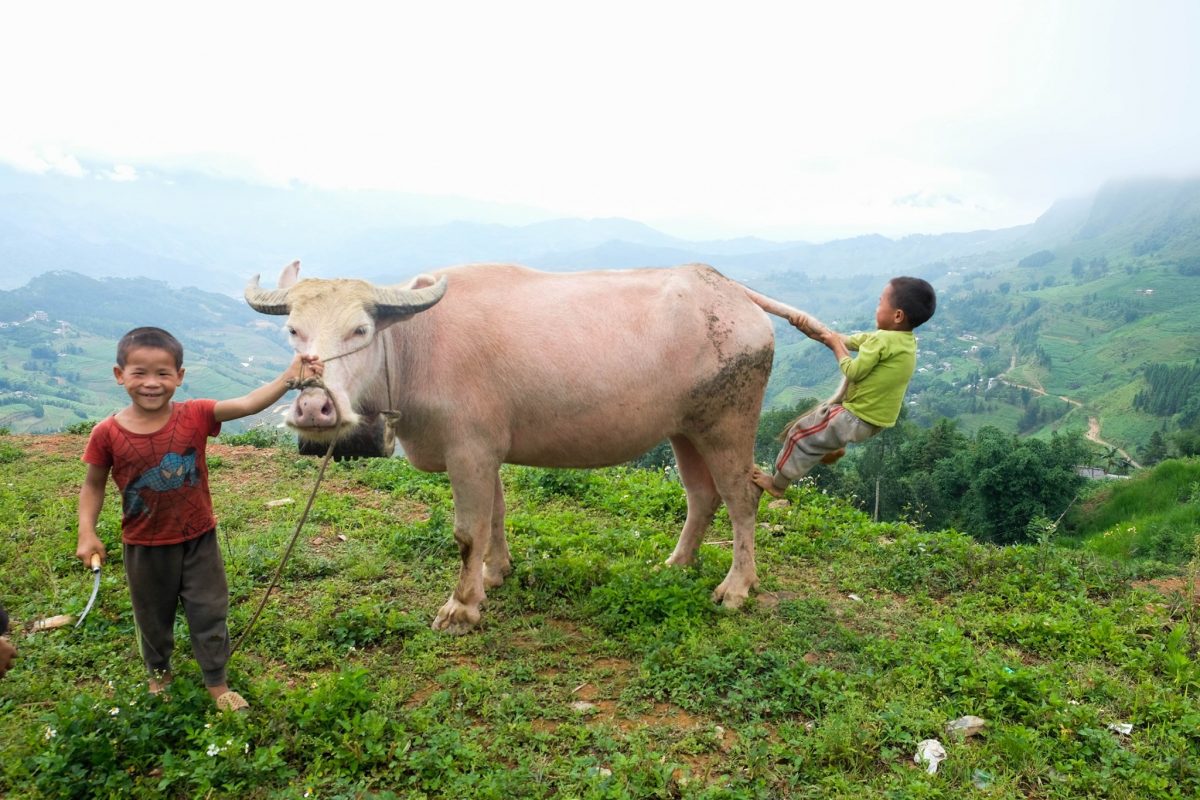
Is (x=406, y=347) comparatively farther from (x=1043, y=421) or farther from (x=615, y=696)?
(x=1043, y=421)

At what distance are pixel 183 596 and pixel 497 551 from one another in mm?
2441

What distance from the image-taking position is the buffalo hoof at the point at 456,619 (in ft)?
16.3

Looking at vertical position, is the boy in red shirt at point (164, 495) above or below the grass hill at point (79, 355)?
above

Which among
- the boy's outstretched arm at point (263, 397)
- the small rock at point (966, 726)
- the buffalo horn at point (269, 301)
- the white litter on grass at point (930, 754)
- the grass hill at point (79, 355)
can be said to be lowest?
the grass hill at point (79, 355)

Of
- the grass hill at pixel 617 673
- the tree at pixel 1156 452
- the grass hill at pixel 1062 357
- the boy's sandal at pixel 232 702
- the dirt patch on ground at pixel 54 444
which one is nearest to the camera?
the grass hill at pixel 617 673

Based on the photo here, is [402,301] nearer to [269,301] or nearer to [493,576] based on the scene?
[269,301]

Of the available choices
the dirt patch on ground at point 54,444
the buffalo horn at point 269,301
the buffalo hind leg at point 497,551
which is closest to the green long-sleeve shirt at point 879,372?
the buffalo hind leg at point 497,551

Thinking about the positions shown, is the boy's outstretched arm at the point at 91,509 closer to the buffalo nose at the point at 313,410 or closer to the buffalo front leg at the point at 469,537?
the buffalo nose at the point at 313,410

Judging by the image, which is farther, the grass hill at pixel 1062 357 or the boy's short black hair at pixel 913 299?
the grass hill at pixel 1062 357

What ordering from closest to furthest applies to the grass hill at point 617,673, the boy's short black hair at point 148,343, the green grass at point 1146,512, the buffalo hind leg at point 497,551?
the boy's short black hair at point 148,343
the grass hill at point 617,673
the buffalo hind leg at point 497,551
the green grass at point 1146,512

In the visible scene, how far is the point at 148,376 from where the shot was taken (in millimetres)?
3412

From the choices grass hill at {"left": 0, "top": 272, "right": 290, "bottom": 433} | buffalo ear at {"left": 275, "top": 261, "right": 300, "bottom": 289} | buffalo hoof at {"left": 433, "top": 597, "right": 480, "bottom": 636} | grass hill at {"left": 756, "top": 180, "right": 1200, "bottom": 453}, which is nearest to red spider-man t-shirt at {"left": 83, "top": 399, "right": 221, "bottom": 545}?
buffalo ear at {"left": 275, "top": 261, "right": 300, "bottom": 289}

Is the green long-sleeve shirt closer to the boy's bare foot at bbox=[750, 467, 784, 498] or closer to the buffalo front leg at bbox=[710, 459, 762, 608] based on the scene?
the boy's bare foot at bbox=[750, 467, 784, 498]

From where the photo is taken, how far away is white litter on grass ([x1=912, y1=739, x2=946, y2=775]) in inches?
144
